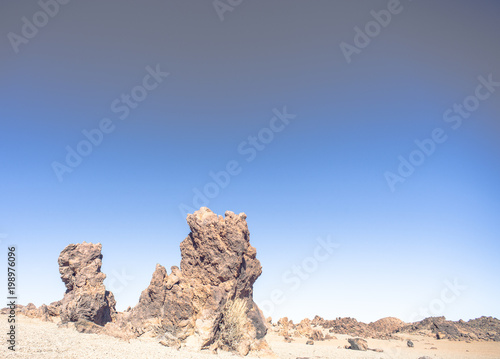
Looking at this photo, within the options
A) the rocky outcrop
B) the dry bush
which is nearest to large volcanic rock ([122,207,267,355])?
the dry bush

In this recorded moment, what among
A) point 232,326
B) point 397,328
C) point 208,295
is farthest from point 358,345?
point 397,328

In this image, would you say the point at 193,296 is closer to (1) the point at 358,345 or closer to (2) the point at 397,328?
(1) the point at 358,345

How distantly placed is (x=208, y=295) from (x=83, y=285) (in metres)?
9.73

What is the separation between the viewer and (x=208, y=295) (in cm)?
2212

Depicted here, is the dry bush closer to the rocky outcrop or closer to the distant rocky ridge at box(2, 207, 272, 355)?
the distant rocky ridge at box(2, 207, 272, 355)

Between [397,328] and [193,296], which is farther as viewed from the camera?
[397,328]

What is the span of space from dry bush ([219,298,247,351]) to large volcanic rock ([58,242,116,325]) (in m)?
9.49

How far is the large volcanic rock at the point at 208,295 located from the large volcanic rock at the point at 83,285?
7.84 ft

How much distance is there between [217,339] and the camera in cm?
2152

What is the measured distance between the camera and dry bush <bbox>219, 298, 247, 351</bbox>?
843 inches

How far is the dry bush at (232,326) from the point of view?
843 inches

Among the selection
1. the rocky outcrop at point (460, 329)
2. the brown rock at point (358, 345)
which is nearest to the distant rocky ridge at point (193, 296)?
the brown rock at point (358, 345)

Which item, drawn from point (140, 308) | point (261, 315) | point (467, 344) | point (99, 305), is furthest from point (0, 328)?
point (467, 344)

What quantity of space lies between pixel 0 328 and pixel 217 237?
14.5 m
